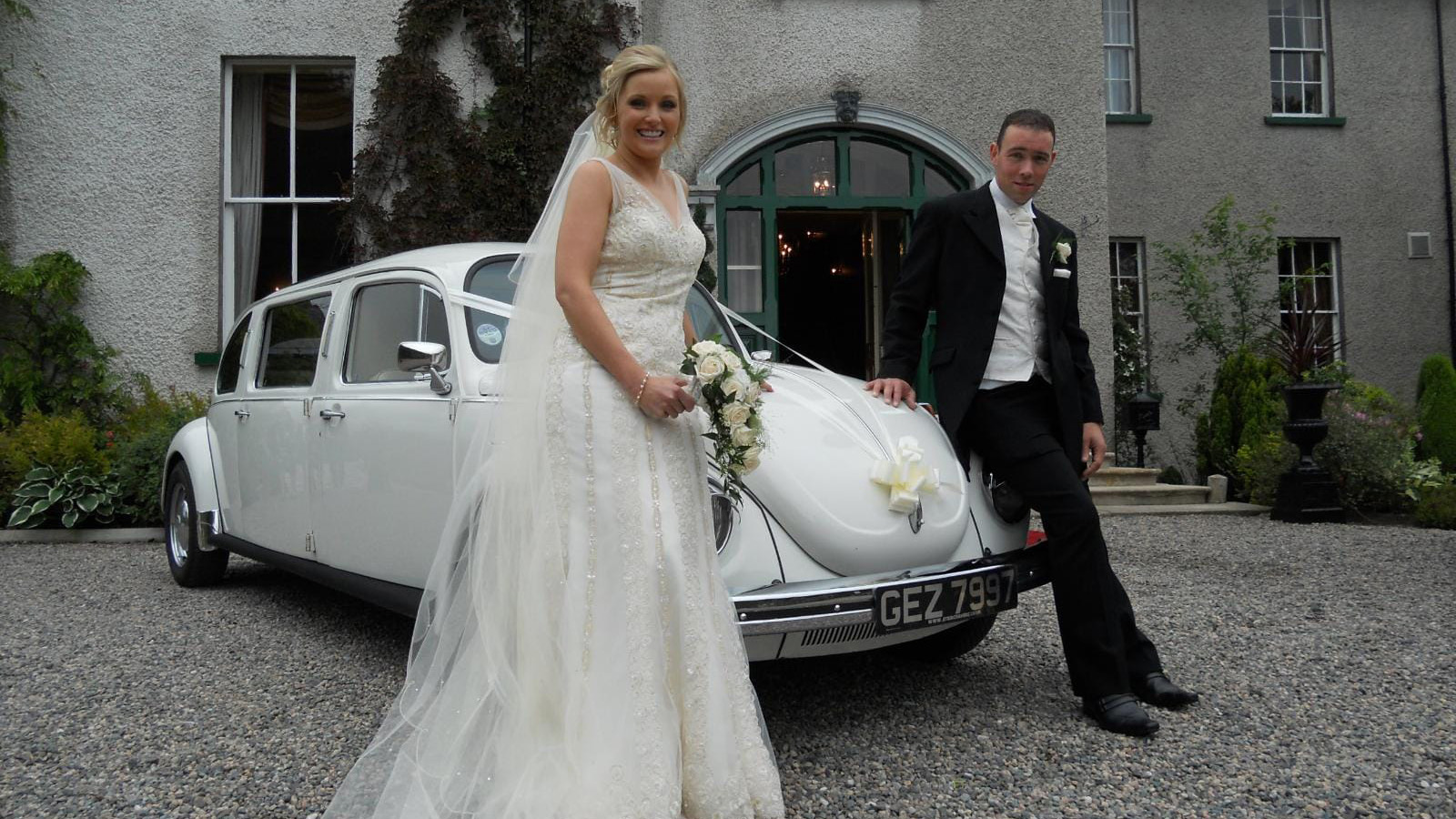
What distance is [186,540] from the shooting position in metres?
A: 5.64

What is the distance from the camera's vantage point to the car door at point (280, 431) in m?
4.39

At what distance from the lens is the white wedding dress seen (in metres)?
2.28

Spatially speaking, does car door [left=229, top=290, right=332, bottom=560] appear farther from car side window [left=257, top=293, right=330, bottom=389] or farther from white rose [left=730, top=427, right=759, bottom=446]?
white rose [left=730, top=427, right=759, bottom=446]

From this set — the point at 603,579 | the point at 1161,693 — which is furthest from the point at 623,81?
the point at 1161,693

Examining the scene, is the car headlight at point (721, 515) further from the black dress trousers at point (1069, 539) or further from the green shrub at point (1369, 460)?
the green shrub at point (1369, 460)

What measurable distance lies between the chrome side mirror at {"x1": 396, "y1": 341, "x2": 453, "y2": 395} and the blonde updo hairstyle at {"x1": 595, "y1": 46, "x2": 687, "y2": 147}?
43.3 inches

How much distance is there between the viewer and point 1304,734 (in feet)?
10.2

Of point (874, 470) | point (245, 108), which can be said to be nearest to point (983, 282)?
point (874, 470)

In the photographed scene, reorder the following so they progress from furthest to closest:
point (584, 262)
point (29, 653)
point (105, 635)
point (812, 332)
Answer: point (812, 332) → point (105, 635) → point (29, 653) → point (584, 262)

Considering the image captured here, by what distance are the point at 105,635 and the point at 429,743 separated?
117 inches

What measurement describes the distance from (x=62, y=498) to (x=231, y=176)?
3.07m

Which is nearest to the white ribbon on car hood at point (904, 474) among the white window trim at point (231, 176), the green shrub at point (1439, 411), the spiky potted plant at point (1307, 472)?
the spiky potted plant at point (1307, 472)

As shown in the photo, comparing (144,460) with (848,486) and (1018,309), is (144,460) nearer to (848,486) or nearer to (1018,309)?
(848,486)

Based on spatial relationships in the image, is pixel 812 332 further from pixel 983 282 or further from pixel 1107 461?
pixel 983 282
